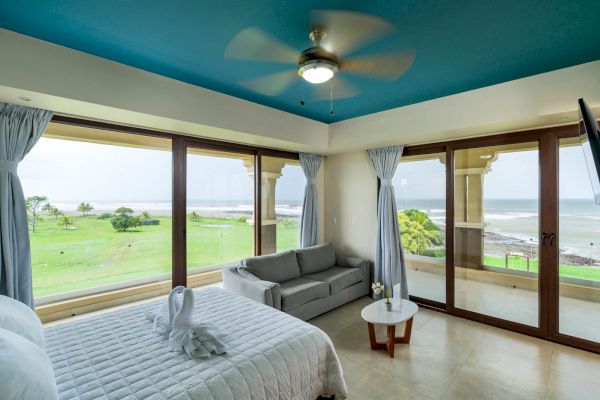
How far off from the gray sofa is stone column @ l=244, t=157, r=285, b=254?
0.63 meters

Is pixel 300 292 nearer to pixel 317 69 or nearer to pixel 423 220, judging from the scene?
pixel 423 220

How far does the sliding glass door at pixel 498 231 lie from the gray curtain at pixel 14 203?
473 cm

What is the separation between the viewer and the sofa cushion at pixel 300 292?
3.30m

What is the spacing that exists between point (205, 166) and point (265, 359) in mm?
2828

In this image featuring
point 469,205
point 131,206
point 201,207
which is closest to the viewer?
point 131,206

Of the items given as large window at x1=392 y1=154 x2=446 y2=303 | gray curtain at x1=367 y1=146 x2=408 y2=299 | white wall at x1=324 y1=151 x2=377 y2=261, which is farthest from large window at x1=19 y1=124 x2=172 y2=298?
large window at x1=392 y1=154 x2=446 y2=303

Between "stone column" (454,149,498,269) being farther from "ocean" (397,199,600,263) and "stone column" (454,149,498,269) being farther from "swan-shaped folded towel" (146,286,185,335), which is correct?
"swan-shaped folded towel" (146,286,185,335)

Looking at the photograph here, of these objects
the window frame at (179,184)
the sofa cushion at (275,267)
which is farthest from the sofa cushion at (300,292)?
the window frame at (179,184)

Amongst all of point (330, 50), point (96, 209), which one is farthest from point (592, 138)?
point (96, 209)

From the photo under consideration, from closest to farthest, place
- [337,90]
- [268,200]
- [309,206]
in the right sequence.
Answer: [337,90], [268,200], [309,206]

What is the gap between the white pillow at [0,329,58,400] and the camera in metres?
1.07

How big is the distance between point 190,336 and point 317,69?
6.71ft

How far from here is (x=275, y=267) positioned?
148 inches

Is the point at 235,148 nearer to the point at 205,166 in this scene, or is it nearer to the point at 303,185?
the point at 205,166
